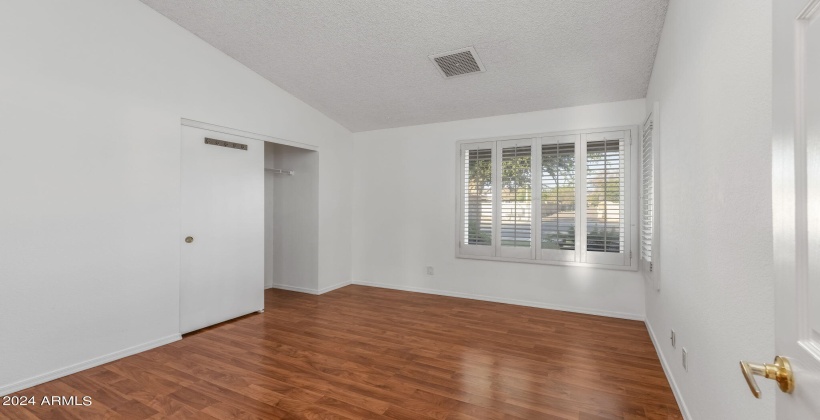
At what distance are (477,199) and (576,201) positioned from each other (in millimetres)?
1254

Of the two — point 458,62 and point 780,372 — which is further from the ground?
point 458,62

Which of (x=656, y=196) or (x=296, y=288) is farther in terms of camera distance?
(x=296, y=288)

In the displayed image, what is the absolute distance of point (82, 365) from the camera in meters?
2.90

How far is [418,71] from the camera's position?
13.3 feet

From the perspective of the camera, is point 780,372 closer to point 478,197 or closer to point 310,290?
point 478,197

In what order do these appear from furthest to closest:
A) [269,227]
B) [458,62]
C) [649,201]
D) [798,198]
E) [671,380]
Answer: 1. [269,227]
2. [458,62]
3. [649,201]
4. [671,380]
5. [798,198]

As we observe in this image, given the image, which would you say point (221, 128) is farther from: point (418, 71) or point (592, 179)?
point (592, 179)

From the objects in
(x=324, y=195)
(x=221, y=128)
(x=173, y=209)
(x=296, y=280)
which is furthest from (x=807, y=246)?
(x=296, y=280)

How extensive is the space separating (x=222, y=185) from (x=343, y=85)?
183 centimetres

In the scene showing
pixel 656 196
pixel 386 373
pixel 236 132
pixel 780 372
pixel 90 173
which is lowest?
pixel 386 373

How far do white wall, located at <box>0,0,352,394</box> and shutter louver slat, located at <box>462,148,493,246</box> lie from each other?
312cm

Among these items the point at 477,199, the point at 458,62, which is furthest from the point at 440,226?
the point at 458,62

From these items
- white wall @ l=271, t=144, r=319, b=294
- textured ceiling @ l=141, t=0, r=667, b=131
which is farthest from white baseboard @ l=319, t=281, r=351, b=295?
textured ceiling @ l=141, t=0, r=667, b=131

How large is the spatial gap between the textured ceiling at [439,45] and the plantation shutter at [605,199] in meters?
0.54
